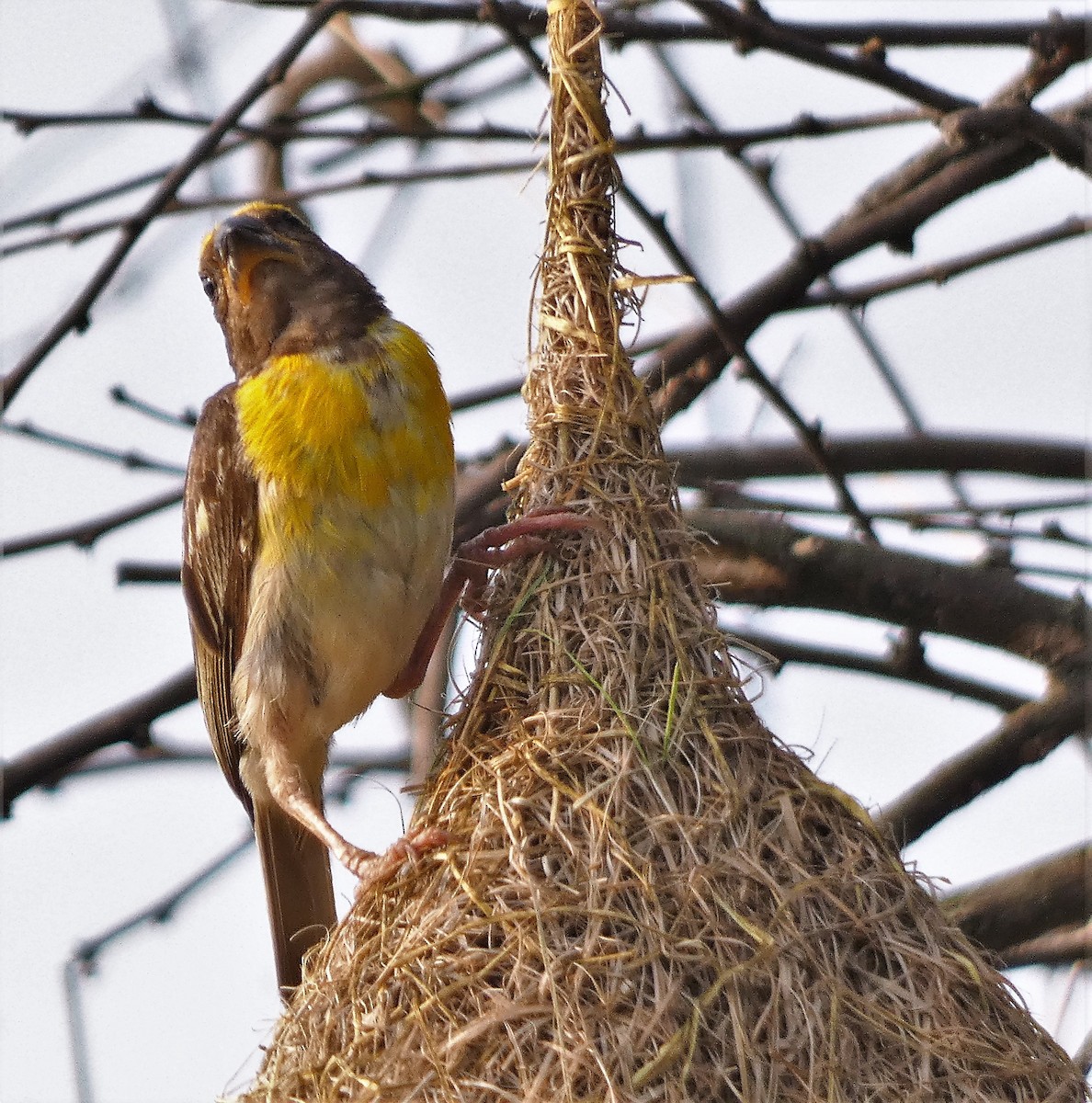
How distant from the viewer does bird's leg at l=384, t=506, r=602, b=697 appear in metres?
2.48

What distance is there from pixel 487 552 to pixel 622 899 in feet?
2.19

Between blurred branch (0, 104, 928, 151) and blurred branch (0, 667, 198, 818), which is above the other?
blurred branch (0, 104, 928, 151)

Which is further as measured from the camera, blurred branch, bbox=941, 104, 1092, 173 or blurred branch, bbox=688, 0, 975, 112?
blurred branch, bbox=688, 0, 975, 112

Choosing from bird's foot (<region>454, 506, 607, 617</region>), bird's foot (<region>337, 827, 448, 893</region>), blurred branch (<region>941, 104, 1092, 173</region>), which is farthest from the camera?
blurred branch (<region>941, 104, 1092, 173</region>)

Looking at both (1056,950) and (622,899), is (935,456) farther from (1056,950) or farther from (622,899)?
(622,899)

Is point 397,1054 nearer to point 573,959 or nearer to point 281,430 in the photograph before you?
point 573,959

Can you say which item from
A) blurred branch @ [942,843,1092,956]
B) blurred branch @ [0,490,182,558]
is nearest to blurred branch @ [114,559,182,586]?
blurred branch @ [0,490,182,558]

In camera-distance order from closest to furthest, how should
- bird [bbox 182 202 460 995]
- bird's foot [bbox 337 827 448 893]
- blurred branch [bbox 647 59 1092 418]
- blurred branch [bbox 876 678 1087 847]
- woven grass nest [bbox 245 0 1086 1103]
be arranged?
woven grass nest [bbox 245 0 1086 1103]
bird's foot [bbox 337 827 448 893]
bird [bbox 182 202 460 995]
blurred branch [bbox 876 678 1087 847]
blurred branch [bbox 647 59 1092 418]

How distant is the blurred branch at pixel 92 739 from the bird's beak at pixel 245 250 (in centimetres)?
83

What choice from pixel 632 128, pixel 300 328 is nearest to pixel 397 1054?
pixel 300 328

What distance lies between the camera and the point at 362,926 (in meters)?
2.32

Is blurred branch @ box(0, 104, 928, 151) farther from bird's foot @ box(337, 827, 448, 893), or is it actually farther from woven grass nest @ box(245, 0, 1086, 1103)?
bird's foot @ box(337, 827, 448, 893)

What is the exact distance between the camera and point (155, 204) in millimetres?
2795

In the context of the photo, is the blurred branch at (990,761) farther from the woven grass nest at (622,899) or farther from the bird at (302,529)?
the bird at (302,529)
